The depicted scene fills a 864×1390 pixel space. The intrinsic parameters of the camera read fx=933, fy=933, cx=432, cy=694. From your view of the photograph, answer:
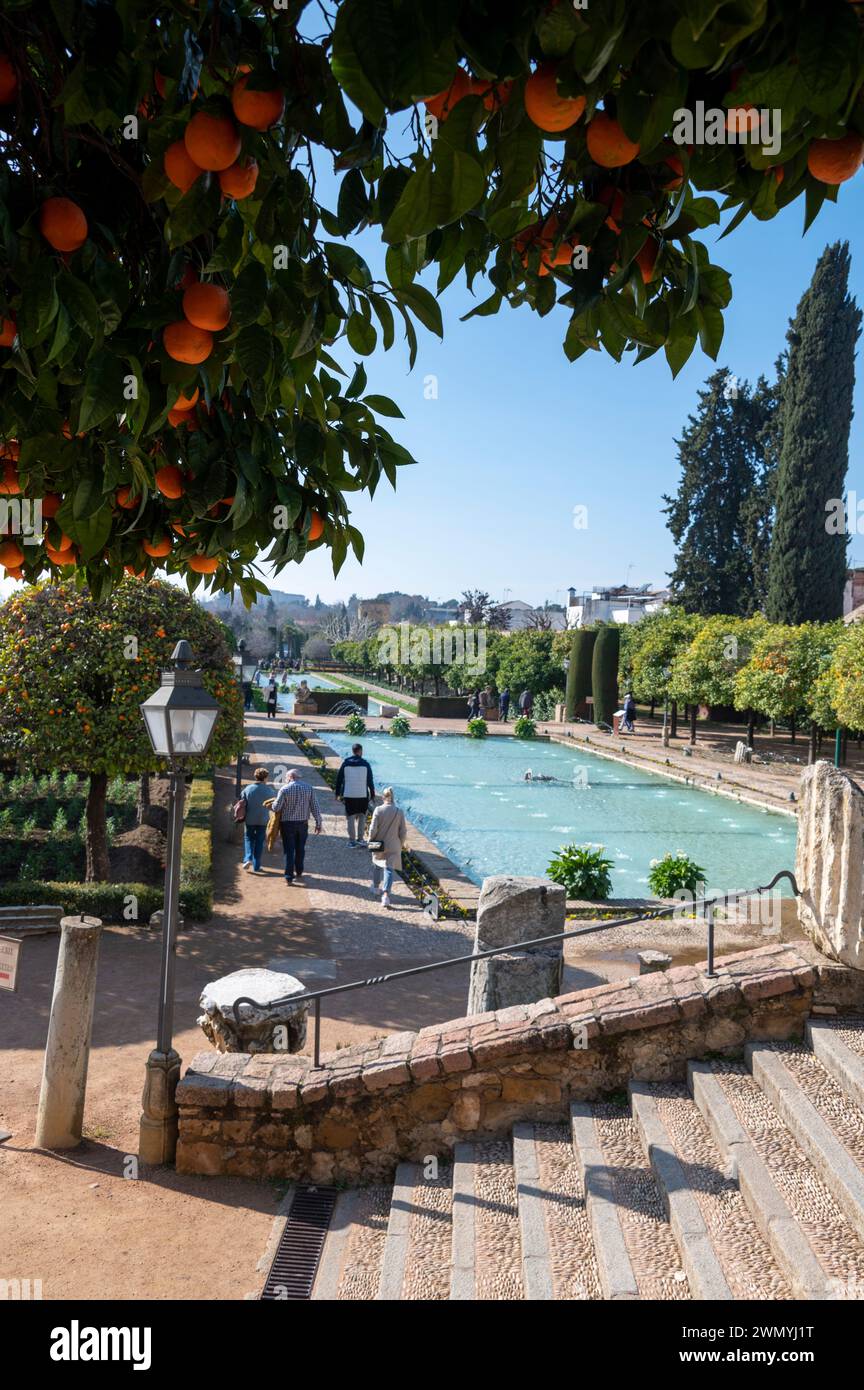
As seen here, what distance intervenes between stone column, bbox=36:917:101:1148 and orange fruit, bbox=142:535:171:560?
317 cm

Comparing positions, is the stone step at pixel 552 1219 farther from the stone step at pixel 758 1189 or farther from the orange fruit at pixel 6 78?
the orange fruit at pixel 6 78

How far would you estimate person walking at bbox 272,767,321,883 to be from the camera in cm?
1112

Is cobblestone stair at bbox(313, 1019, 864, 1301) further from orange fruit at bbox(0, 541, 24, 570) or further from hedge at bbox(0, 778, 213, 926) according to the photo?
hedge at bbox(0, 778, 213, 926)

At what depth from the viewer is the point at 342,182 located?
5.63ft

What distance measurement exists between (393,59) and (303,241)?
77cm

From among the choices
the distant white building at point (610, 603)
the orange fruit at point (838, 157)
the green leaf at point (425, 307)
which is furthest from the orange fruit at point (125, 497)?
the distant white building at point (610, 603)

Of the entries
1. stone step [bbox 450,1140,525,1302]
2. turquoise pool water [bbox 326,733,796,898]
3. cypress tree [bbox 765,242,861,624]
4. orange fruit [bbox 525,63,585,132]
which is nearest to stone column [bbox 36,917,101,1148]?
stone step [bbox 450,1140,525,1302]

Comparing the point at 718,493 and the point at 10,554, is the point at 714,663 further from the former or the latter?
the point at 10,554

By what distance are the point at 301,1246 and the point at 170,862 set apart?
212 centimetres

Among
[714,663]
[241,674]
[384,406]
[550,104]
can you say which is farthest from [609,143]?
[714,663]

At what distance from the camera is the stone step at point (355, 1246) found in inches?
160

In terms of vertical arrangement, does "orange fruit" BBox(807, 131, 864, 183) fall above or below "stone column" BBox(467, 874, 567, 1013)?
above

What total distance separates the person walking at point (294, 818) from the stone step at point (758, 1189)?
23.1 feet

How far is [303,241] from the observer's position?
1.93m
